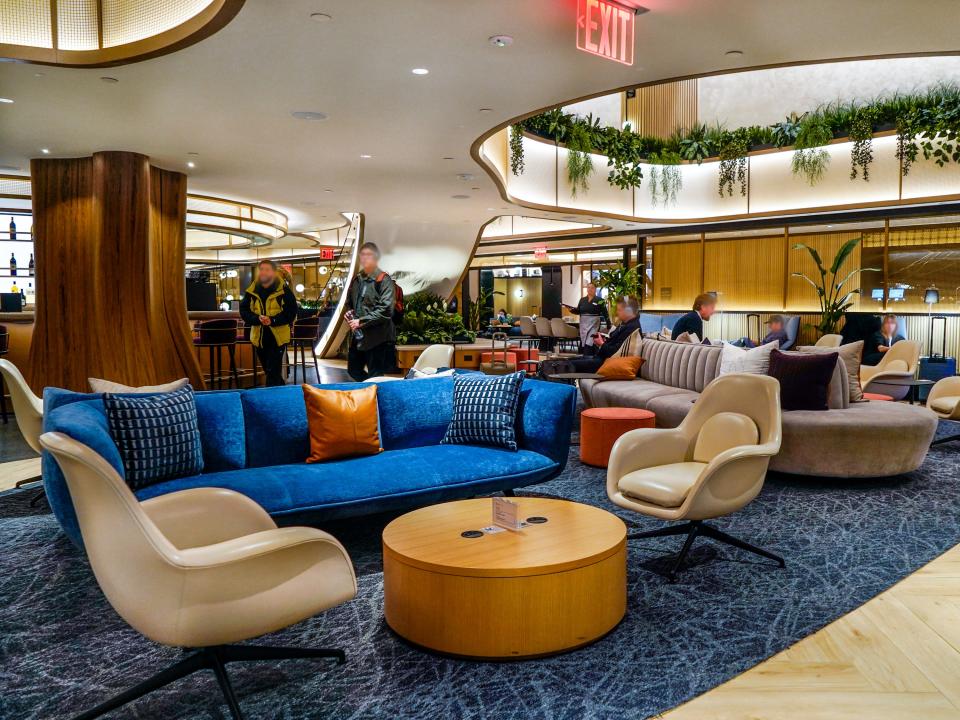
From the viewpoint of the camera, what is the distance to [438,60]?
184 inches

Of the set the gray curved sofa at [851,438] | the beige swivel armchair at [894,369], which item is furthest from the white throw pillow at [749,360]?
the beige swivel armchair at [894,369]

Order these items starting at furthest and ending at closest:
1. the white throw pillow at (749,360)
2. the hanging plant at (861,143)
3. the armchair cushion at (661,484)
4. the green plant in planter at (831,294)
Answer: the green plant in planter at (831,294) < the hanging plant at (861,143) < the white throw pillow at (749,360) < the armchair cushion at (661,484)

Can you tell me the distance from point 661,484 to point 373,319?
3.52m

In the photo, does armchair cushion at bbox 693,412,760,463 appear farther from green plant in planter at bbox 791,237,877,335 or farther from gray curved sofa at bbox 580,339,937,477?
green plant in planter at bbox 791,237,877,335

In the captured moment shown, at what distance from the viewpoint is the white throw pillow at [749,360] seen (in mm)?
5480

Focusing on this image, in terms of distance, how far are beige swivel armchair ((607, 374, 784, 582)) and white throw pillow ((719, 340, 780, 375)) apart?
5.04 ft

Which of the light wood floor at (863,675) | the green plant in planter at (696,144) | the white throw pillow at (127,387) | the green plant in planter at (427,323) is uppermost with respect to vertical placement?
the green plant in planter at (696,144)

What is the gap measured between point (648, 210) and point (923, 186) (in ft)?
13.5

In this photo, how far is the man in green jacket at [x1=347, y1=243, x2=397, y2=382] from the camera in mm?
6316

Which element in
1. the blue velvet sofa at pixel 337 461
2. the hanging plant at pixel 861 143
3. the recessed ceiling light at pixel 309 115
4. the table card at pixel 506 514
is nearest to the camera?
the table card at pixel 506 514

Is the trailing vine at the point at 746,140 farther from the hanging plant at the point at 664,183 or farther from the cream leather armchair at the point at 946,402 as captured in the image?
the cream leather armchair at the point at 946,402

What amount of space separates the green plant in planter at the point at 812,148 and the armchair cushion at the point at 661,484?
8930 millimetres

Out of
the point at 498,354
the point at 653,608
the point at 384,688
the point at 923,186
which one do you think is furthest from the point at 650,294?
the point at 384,688

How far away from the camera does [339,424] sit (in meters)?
4.00
